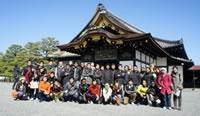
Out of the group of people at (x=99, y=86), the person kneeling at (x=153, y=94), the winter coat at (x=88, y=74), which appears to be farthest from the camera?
the winter coat at (x=88, y=74)

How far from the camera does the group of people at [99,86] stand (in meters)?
6.14

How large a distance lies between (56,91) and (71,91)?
0.83 meters

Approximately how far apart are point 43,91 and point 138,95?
170 inches

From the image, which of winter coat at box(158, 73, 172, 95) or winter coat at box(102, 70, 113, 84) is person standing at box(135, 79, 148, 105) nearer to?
winter coat at box(158, 73, 172, 95)

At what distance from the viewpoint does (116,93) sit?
674 cm

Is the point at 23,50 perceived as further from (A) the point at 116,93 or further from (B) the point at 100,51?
(A) the point at 116,93

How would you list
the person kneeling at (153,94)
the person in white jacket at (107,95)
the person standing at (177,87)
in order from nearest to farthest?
the person standing at (177,87), the person kneeling at (153,94), the person in white jacket at (107,95)

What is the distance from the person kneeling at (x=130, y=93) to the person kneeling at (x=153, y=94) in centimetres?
64

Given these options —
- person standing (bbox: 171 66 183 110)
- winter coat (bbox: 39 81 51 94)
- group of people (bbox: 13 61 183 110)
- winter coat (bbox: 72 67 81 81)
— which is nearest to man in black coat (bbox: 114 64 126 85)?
group of people (bbox: 13 61 183 110)

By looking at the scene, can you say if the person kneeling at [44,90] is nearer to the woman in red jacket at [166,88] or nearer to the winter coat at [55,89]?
the winter coat at [55,89]

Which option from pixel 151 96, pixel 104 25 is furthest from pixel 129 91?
pixel 104 25

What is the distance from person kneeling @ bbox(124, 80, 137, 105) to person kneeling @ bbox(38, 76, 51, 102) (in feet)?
11.7

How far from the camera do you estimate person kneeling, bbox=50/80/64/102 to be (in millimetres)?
7069

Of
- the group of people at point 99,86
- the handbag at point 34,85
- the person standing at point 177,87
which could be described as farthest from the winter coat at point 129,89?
the handbag at point 34,85
